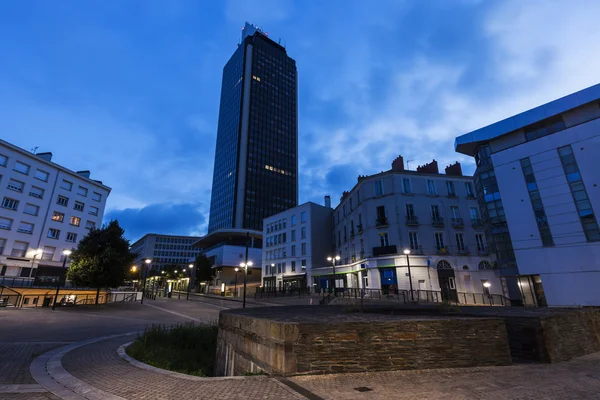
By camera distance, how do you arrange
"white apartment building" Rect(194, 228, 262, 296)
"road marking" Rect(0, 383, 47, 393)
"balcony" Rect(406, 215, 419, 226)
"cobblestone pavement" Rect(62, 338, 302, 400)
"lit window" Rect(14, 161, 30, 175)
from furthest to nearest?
"white apartment building" Rect(194, 228, 262, 296) → "lit window" Rect(14, 161, 30, 175) → "balcony" Rect(406, 215, 419, 226) → "road marking" Rect(0, 383, 47, 393) → "cobblestone pavement" Rect(62, 338, 302, 400)

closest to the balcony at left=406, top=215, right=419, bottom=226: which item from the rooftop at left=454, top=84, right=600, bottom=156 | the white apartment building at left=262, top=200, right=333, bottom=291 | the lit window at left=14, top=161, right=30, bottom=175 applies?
the rooftop at left=454, top=84, right=600, bottom=156

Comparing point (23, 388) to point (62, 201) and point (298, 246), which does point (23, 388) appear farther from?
point (62, 201)

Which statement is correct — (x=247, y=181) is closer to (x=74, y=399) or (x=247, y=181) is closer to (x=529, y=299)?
(x=529, y=299)

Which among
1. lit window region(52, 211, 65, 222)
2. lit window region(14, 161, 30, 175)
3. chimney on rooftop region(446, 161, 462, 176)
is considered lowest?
lit window region(52, 211, 65, 222)

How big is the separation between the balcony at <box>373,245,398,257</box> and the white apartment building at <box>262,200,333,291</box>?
15.7 meters

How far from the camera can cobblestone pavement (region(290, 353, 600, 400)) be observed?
4930 mm

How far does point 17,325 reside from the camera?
45.0 ft

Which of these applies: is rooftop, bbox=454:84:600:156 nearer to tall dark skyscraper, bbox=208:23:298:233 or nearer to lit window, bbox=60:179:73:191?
lit window, bbox=60:179:73:191

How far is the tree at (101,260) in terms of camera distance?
85.8ft

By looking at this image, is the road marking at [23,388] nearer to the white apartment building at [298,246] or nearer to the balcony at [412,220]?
the balcony at [412,220]

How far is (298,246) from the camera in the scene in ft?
161

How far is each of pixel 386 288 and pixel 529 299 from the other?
507 inches

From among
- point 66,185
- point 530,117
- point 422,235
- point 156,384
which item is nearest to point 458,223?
point 422,235

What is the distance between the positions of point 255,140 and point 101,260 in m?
88.1
